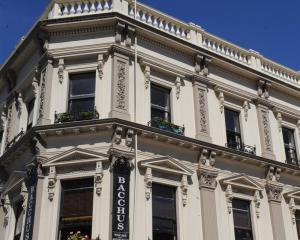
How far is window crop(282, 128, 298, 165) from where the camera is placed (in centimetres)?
2381

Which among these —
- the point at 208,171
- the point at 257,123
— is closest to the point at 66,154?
the point at 208,171

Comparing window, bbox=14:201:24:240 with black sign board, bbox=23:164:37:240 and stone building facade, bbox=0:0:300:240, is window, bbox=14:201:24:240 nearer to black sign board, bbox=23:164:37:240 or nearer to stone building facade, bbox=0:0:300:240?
stone building facade, bbox=0:0:300:240

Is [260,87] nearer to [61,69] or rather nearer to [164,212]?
[164,212]

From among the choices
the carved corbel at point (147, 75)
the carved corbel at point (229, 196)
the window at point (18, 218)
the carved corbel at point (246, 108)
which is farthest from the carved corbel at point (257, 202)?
the window at point (18, 218)

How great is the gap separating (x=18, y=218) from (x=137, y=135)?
590 cm

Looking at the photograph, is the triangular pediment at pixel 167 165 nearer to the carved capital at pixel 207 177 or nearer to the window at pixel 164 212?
the carved capital at pixel 207 177

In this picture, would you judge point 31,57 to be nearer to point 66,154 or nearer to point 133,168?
point 66,154

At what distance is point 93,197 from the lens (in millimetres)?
16984

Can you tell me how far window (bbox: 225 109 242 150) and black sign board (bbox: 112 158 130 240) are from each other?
6045 mm

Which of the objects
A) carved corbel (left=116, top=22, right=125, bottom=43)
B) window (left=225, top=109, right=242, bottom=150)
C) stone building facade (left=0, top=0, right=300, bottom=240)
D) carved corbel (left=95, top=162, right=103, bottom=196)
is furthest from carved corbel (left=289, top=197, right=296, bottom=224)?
carved corbel (left=116, top=22, right=125, bottom=43)

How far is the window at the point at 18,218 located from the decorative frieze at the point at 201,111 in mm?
7723

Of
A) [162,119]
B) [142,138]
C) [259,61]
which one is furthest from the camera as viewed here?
[259,61]

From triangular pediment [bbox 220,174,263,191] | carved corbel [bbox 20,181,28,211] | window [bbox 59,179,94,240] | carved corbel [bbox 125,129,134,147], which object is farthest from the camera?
triangular pediment [bbox 220,174,263,191]

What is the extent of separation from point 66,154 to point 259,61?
11.9m
